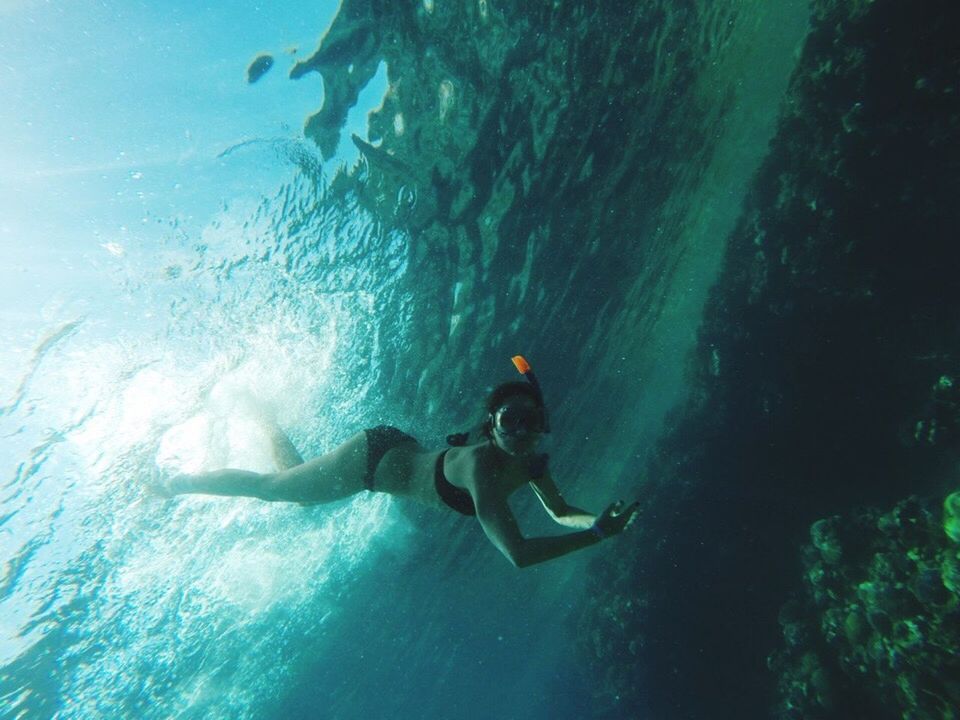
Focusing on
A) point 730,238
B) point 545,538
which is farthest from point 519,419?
point 730,238

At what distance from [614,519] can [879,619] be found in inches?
290

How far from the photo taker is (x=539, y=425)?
408 centimetres

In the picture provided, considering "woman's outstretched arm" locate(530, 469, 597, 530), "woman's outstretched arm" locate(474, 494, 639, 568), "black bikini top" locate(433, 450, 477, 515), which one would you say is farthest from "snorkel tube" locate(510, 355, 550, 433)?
"black bikini top" locate(433, 450, 477, 515)

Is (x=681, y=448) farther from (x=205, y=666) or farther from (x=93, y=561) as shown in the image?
(x=205, y=666)

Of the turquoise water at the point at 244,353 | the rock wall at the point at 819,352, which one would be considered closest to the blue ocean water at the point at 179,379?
the turquoise water at the point at 244,353

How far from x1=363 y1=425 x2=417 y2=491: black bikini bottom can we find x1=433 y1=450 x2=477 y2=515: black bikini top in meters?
1.32

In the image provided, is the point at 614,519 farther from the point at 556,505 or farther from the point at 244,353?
the point at 244,353

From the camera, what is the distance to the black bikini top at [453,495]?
465cm

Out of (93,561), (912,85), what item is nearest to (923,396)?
(912,85)

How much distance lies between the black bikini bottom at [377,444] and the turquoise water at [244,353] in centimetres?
506

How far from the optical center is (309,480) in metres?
6.41

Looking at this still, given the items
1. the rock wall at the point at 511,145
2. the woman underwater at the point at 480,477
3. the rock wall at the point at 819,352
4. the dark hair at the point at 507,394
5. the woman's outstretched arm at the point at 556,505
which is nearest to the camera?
the woman underwater at the point at 480,477

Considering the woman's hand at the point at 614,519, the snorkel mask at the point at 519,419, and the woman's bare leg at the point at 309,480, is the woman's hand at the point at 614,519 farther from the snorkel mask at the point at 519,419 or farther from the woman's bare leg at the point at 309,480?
A: the woman's bare leg at the point at 309,480

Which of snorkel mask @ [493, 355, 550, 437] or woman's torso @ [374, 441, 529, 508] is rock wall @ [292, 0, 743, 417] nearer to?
woman's torso @ [374, 441, 529, 508]
